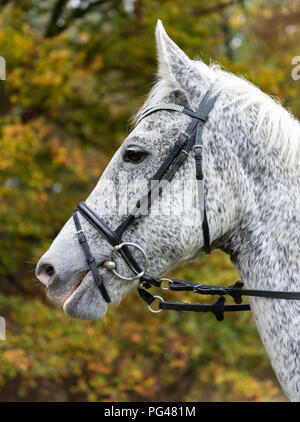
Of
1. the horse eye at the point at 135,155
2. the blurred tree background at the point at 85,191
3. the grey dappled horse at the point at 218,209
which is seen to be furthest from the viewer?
the blurred tree background at the point at 85,191

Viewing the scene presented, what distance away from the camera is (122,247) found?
2.29 meters

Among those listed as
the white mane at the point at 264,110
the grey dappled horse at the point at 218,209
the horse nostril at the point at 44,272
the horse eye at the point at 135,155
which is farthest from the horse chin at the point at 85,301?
the white mane at the point at 264,110

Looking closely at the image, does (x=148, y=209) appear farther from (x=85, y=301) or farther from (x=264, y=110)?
(x=264, y=110)

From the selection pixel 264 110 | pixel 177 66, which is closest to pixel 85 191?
pixel 177 66

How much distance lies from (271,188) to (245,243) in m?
0.32

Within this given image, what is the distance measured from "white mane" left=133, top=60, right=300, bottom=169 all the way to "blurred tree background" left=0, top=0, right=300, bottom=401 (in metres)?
3.46

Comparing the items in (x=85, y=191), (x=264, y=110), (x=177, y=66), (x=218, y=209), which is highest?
(x=177, y=66)

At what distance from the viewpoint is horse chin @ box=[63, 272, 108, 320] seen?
2.27 m

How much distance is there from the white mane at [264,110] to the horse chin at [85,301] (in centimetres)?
105

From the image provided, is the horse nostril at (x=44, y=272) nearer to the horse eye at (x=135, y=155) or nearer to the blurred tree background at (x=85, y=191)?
the horse eye at (x=135, y=155)

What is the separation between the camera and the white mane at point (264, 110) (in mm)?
2295

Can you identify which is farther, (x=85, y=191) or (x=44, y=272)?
(x=85, y=191)

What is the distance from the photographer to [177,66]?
2.42 metres

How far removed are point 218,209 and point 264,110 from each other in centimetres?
60
